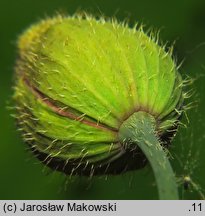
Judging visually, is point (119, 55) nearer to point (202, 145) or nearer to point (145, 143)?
point (145, 143)

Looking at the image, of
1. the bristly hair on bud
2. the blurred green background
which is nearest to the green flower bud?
the bristly hair on bud

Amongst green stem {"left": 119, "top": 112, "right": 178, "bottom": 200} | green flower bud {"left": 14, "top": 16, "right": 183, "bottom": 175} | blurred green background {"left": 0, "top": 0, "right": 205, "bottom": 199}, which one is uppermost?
blurred green background {"left": 0, "top": 0, "right": 205, "bottom": 199}

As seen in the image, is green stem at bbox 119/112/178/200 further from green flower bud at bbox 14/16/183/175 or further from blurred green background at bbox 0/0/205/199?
blurred green background at bbox 0/0/205/199

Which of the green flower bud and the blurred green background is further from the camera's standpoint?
the blurred green background

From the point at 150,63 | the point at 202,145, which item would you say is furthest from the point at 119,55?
the point at 202,145

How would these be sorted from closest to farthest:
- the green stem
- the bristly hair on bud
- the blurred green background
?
1. the green stem
2. the bristly hair on bud
3. the blurred green background

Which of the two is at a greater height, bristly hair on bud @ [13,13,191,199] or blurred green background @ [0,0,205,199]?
blurred green background @ [0,0,205,199]

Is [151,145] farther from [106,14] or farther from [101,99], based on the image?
[106,14]
